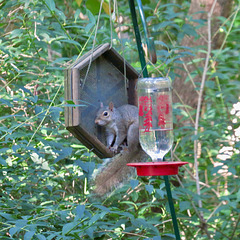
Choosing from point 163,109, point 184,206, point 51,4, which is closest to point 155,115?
point 163,109

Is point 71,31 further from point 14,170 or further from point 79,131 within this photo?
point 79,131

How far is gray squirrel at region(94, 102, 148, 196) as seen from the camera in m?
1.94

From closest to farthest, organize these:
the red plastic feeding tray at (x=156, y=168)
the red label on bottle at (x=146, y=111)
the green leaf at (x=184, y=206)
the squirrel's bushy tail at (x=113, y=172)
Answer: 1. the red plastic feeding tray at (x=156, y=168)
2. the red label on bottle at (x=146, y=111)
3. the squirrel's bushy tail at (x=113, y=172)
4. the green leaf at (x=184, y=206)

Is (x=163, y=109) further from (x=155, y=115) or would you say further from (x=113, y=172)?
(x=113, y=172)

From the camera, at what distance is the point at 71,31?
11.3 ft

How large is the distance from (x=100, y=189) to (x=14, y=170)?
478 millimetres

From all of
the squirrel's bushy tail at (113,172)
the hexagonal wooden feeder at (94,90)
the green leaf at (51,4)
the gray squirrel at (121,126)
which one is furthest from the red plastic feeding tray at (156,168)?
the green leaf at (51,4)

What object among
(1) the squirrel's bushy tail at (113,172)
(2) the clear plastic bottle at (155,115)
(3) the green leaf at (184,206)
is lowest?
(3) the green leaf at (184,206)

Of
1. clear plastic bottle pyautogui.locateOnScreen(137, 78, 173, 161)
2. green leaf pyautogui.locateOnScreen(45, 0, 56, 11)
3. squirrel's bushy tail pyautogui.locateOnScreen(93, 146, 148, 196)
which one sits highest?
green leaf pyautogui.locateOnScreen(45, 0, 56, 11)

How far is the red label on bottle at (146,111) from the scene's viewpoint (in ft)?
5.59

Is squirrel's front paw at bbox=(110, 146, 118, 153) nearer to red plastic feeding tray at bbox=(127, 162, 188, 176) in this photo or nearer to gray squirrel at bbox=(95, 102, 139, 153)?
gray squirrel at bbox=(95, 102, 139, 153)

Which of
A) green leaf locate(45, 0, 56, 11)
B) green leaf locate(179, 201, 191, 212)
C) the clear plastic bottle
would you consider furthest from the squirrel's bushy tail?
green leaf locate(45, 0, 56, 11)

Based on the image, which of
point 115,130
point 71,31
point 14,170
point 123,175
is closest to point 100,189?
point 123,175

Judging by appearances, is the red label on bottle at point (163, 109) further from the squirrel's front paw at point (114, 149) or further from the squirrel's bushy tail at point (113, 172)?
the squirrel's bushy tail at point (113, 172)
